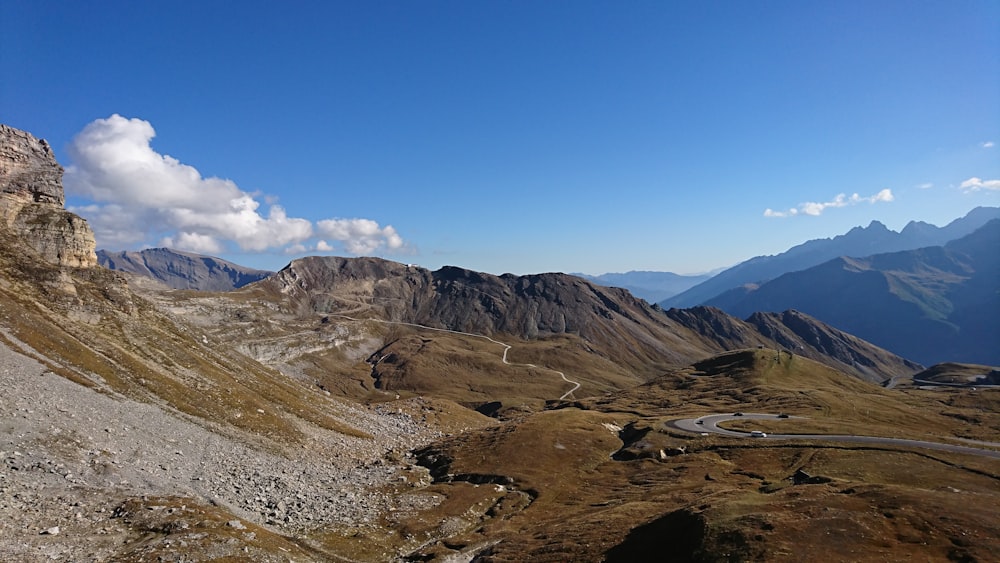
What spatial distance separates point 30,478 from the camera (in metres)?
42.7

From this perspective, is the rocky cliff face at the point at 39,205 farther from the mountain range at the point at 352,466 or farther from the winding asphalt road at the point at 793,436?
the winding asphalt road at the point at 793,436

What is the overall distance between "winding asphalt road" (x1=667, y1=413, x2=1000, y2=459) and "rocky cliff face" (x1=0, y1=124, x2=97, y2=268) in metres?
140

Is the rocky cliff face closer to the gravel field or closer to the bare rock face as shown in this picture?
the bare rock face

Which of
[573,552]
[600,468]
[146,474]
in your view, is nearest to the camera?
[573,552]

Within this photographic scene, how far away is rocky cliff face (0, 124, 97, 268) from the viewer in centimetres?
10688

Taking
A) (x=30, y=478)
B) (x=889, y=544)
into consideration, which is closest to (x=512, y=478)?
(x=889, y=544)

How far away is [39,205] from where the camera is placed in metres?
114

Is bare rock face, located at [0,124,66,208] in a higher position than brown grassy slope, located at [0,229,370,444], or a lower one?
higher

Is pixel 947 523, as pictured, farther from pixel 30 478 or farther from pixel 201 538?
pixel 30 478

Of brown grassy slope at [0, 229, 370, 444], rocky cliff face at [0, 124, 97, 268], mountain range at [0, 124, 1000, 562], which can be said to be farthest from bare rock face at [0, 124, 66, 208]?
brown grassy slope at [0, 229, 370, 444]

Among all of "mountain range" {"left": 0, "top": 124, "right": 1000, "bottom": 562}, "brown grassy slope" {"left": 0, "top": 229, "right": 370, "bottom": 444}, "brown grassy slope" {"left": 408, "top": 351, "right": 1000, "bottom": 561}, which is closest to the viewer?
"brown grassy slope" {"left": 408, "top": 351, "right": 1000, "bottom": 561}

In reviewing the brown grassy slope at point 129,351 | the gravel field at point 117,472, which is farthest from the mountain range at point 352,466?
the brown grassy slope at point 129,351

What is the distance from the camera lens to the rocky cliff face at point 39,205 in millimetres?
106875

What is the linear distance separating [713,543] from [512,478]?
1985 inches
